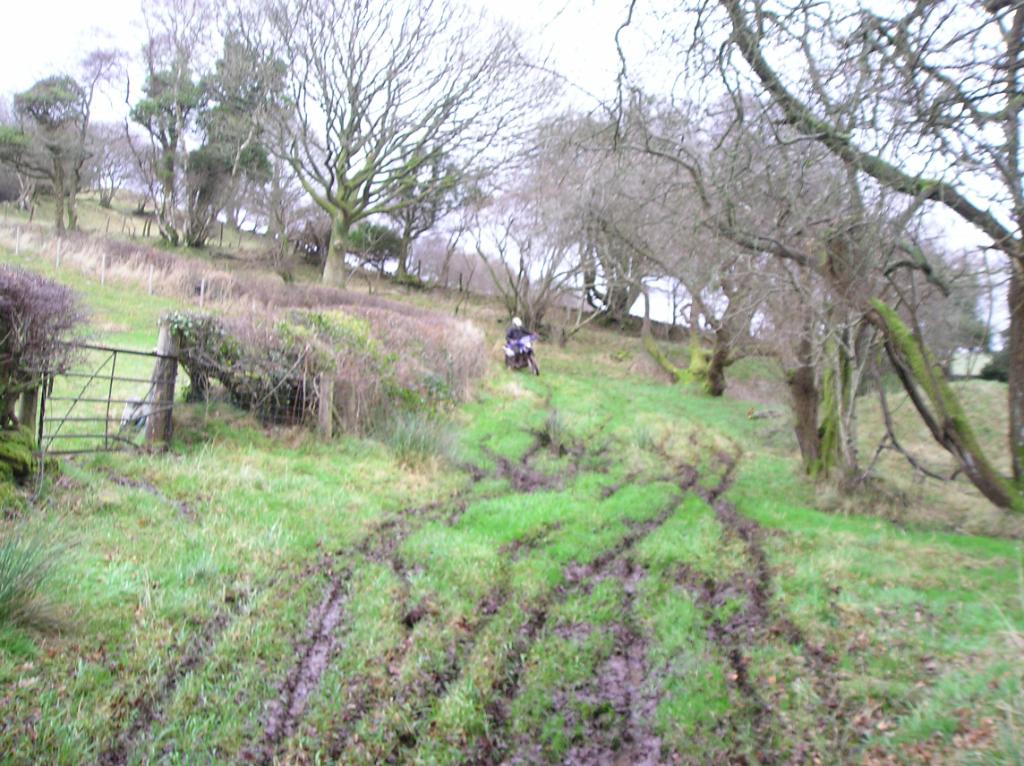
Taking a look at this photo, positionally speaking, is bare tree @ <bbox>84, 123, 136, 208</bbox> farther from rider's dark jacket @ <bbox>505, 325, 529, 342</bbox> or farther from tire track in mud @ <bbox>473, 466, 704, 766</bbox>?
tire track in mud @ <bbox>473, 466, 704, 766</bbox>

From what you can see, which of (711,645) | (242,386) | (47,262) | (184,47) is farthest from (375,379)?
(184,47)

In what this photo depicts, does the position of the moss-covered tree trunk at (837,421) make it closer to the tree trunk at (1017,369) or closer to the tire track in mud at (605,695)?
the tree trunk at (1017,369)

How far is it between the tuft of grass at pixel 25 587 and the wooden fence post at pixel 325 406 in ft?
18.7

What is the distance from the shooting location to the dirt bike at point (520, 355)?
2197 cm

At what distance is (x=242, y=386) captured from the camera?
9789mm

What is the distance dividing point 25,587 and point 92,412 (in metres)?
6.00

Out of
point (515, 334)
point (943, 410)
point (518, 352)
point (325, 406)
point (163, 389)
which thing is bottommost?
point (325, 406)

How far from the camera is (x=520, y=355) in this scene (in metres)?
22.1

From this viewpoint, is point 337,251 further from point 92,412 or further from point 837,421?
point 837,421

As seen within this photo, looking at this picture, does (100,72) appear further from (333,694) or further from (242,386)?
(333,694)

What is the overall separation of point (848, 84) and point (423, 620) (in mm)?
6079

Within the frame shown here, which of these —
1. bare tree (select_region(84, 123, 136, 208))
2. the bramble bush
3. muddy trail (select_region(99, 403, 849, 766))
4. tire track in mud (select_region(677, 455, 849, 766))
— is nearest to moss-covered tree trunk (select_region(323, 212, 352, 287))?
bare tree (select_region(84, 123, 136, 208))

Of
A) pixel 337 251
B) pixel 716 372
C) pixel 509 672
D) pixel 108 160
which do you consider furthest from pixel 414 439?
pixel 108 160

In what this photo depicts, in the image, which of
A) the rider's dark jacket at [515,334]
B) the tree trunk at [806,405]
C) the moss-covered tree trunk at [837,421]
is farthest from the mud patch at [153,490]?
the rider's dark jacket at [515,334]
